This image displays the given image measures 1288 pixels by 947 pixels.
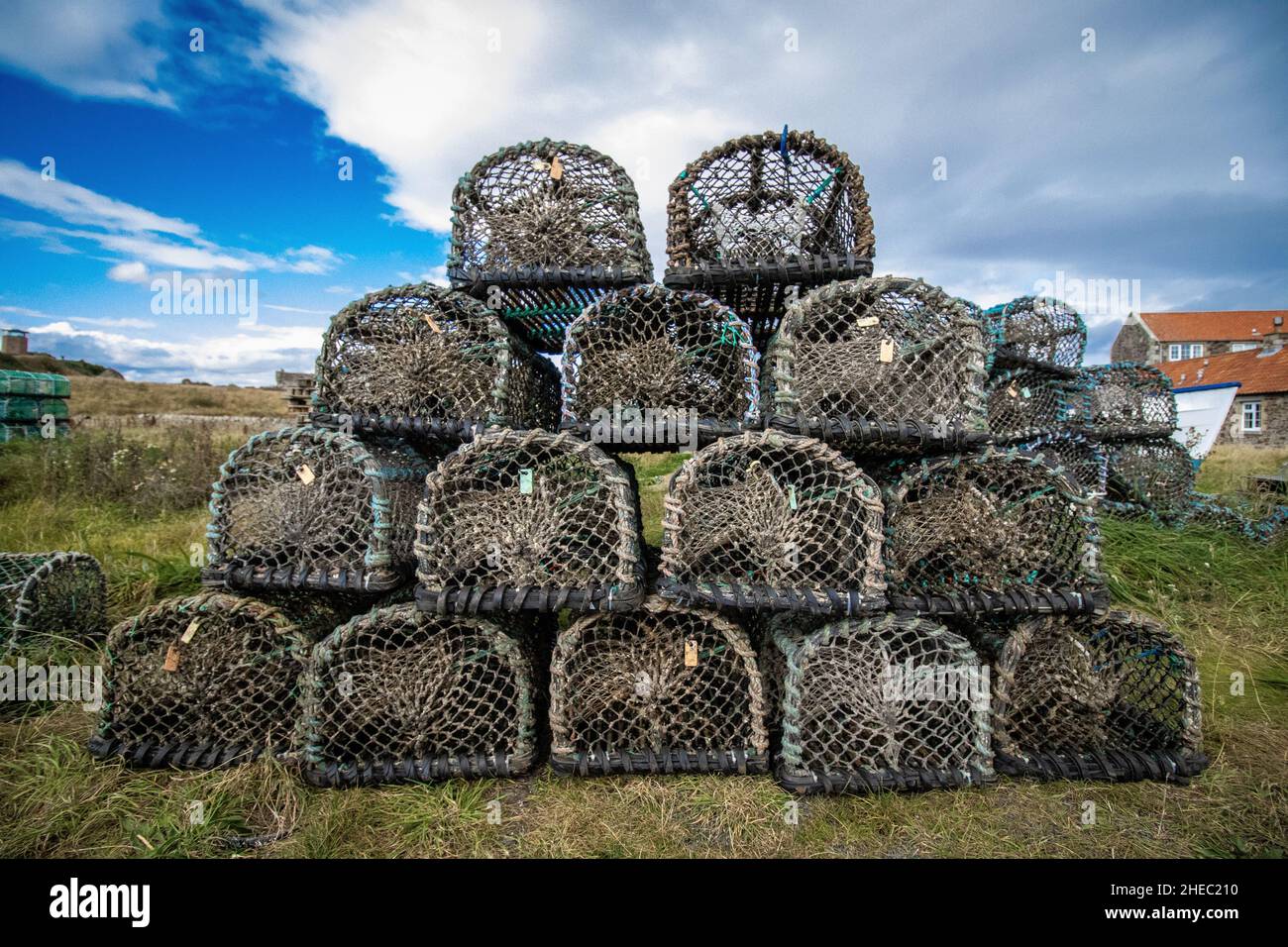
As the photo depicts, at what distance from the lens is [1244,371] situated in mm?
22438

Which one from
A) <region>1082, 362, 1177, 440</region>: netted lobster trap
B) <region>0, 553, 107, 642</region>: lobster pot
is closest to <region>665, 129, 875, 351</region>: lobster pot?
<region>0, 553, 107, 642</region>: lobster pot

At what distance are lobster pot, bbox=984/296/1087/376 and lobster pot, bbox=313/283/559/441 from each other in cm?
488

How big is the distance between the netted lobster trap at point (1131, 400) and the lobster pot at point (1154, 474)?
0.72 ft

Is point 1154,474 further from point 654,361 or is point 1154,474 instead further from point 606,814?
point 606,814

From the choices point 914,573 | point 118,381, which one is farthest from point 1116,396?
point 118,381

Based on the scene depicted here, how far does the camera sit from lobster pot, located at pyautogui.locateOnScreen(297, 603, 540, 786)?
2475 mm

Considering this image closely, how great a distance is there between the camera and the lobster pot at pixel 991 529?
8.45ft

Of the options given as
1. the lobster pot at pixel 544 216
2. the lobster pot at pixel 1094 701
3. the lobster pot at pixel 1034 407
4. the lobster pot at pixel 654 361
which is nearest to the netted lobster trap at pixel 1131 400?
the lobster pot at pixel 1034 407

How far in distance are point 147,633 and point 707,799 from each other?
9.09 ft

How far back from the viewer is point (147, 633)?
2615 mm

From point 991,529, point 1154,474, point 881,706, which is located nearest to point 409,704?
point 881,706

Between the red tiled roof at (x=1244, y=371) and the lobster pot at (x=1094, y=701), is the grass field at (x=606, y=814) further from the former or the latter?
the red tiled roof at (x=1244, y=371)
